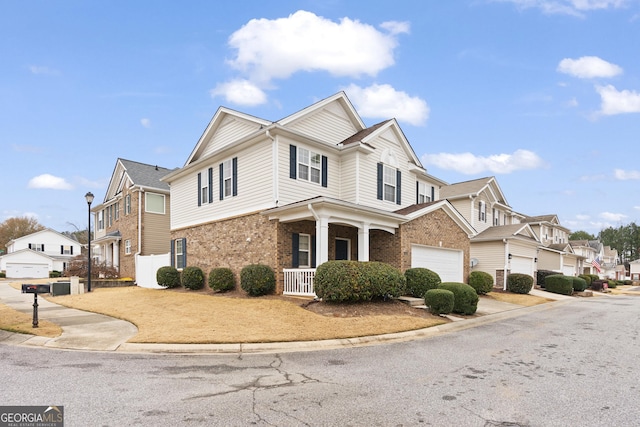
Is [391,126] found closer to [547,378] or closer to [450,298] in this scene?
[450,298]

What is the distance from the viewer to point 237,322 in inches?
429

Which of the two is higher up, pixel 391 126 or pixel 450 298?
pixel 391 126

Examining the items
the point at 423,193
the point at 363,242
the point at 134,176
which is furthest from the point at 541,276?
the point at 134,176

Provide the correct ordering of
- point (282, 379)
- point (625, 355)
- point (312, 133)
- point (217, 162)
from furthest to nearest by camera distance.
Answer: point (217, 162), point (312, 133), point (625, 355), point (282, 379)

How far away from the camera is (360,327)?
34.9 ft

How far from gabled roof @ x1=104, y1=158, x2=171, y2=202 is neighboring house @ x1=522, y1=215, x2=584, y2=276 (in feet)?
107

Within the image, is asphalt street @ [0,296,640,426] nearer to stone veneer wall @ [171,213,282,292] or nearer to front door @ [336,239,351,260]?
stone veneer wall @ [171,213,282,292]

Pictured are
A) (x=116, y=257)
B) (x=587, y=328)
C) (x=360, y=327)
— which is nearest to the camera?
(x=360, y=327)

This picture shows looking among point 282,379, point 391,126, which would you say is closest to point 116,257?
point 391,126

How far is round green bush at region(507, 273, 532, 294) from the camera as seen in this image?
24203 mm

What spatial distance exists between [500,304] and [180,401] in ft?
54.8

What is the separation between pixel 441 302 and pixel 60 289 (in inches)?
699

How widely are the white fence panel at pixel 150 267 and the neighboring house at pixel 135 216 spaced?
114 cm

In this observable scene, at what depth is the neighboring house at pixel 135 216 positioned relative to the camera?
27.9 m
